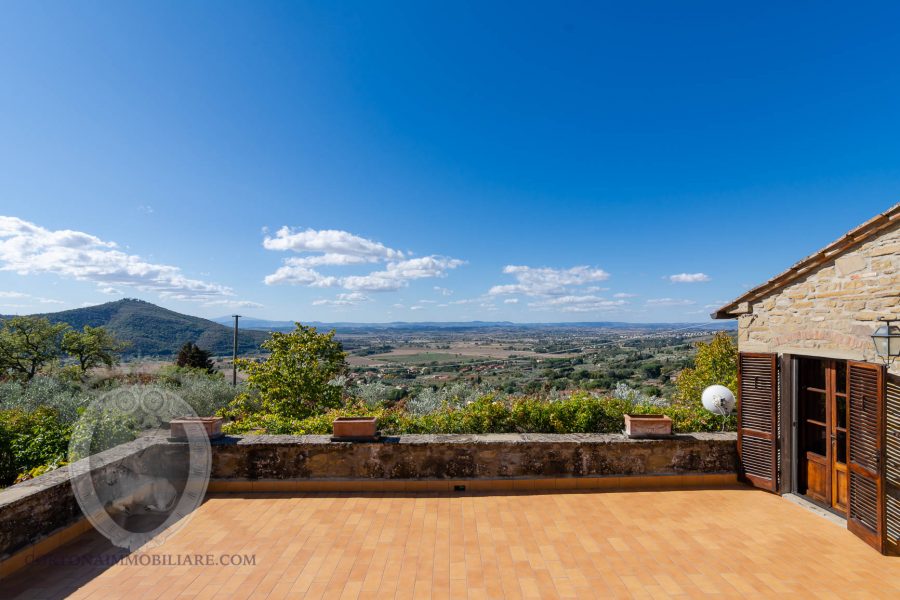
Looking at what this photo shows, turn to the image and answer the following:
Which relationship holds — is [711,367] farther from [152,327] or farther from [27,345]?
[152,327]

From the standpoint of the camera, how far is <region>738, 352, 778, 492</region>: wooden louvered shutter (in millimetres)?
5211

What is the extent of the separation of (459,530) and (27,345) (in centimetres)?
3473

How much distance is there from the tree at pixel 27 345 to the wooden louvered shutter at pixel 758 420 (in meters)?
35.3

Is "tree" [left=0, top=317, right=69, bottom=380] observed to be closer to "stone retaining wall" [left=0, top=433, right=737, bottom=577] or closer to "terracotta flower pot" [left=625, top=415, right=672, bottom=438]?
"stone retaining wall" [left=0, top=433, right=737, bottom=577]

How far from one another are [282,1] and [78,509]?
33.5ft

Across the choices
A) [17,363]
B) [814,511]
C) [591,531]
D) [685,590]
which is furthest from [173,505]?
[17,363]

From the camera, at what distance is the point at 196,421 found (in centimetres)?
534

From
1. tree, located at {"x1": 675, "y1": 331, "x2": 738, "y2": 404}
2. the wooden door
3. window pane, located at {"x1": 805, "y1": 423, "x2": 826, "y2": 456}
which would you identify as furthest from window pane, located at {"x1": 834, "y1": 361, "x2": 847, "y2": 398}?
tree, located at {"x1": 675, "y1": 331, "x2": 738, "y2": 404}

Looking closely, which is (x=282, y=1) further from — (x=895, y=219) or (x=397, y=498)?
(x=895, y=219)

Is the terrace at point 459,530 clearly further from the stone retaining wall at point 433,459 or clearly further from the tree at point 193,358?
the tree at point 193,358

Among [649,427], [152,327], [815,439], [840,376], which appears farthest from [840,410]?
[152,327]

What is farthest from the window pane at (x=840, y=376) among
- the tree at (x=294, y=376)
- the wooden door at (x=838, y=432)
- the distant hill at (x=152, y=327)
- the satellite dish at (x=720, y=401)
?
the distant hill at (x=152, y=327)

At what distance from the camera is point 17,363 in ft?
79.9

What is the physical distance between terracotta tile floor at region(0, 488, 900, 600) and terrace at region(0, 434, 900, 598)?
19mm
